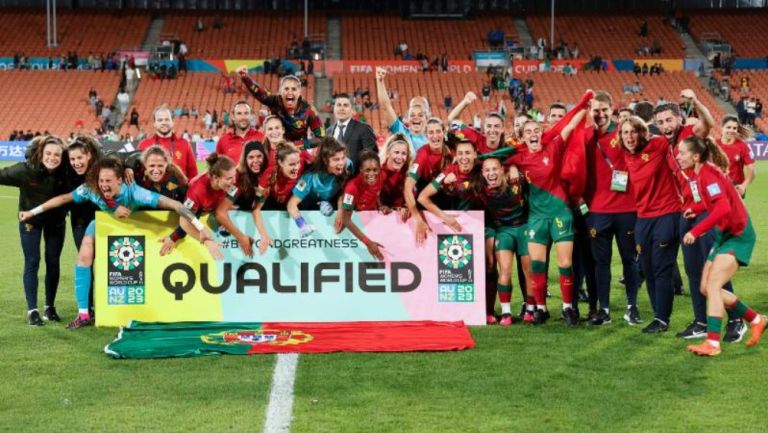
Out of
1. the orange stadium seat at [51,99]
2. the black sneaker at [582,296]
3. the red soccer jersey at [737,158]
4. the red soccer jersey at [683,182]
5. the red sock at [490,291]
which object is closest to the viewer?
the red soccer jersey at [683,182]

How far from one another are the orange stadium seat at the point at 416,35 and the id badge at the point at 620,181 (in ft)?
140

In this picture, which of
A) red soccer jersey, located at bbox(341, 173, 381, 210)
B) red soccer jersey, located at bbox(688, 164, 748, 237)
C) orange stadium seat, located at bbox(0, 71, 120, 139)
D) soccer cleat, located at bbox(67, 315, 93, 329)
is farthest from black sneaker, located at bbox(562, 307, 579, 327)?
orange stadium seat, located at bbox(0, 71, 120, 139)

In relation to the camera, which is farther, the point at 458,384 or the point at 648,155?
the point at 648,155

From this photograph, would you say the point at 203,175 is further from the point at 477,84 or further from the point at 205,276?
the point at 477,84

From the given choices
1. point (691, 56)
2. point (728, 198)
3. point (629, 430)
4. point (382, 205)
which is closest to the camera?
point (629, 430)

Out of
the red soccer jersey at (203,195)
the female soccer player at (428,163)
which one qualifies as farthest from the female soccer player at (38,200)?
the female soccer player at (428,163)

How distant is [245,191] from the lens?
27.7ft

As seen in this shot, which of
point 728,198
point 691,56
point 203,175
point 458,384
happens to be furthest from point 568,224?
point 691,56

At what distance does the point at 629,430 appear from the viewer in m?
5.40

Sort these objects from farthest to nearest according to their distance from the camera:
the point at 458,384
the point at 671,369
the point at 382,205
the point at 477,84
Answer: the point at 477,84 < the point at 382,205 < the point at 671,369 < the point at 458,384

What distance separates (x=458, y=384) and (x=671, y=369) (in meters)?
1.52

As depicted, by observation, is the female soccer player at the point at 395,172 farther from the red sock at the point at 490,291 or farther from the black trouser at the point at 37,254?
the black trouser at the point at 37,254

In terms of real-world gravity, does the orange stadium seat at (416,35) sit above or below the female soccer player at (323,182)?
above

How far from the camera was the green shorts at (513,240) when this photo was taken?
337 inches
